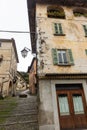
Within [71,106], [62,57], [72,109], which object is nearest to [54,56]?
[62,57]

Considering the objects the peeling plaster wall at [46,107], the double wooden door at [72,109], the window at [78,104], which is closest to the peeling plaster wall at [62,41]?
the peeling plaster wall at [46,107]

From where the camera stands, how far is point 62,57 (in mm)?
11289

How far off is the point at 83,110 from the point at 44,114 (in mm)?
2833

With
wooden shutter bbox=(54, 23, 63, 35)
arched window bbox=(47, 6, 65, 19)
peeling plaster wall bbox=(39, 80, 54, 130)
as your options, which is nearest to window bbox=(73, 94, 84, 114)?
peeling plaster wall bbox=(39, 80, 54, 130)

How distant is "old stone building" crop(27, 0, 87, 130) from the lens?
9.41m

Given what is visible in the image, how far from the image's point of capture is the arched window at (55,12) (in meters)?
13.5

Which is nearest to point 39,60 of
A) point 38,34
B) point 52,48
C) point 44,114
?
point 52,48

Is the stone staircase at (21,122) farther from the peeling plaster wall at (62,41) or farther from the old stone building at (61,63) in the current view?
the peeling plaster wall at (62,41)

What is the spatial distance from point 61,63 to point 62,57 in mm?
585

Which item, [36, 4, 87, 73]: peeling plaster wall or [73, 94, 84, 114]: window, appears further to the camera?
[36, 4, 87, 73]: peeling plaster wall

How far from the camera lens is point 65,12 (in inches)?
540

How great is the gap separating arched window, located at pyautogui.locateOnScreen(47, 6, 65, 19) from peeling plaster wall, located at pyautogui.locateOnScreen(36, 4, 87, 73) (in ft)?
1.27

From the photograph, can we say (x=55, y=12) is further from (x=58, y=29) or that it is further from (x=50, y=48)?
(x=50, y=48)

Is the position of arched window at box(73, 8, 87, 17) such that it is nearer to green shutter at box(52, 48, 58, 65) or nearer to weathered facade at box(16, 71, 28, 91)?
green shutter at box(52, 48, 58, 65)
